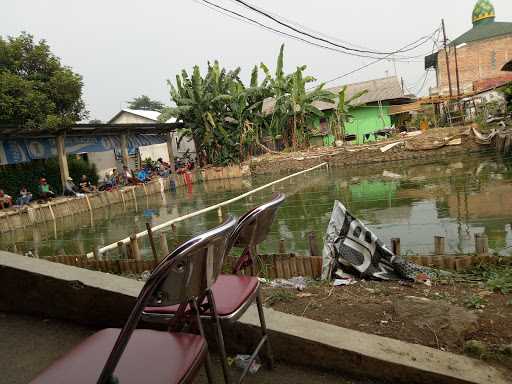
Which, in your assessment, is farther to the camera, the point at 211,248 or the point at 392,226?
the point at 392,226

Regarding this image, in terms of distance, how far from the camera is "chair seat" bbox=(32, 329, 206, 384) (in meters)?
1.01

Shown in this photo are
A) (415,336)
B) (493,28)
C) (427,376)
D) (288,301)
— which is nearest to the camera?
(427,376)

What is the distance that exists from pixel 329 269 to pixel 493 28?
1555 inches

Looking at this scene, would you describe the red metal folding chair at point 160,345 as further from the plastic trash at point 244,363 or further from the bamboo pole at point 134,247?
the bamboo pole at point 134,247

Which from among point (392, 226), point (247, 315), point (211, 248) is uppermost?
point (211, 248)

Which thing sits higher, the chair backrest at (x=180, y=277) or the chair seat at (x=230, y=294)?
the chair backrest at (x=180, y=277)

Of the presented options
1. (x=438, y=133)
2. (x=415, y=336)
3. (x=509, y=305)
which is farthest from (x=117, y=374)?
(x=438, y=133)

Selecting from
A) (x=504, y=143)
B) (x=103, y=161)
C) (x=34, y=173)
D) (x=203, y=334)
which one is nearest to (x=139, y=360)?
(x=203, y=334)

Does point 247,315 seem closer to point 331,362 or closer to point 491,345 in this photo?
point 331,362

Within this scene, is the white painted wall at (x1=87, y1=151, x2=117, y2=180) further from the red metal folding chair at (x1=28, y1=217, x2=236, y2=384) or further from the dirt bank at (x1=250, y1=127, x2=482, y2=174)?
the red metal folding chair at (x1=28, y1=217, x2=236, y2=384)

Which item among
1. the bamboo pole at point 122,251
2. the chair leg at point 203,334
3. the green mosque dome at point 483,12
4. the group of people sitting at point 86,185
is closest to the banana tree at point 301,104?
the group of people sitting at point 86,185

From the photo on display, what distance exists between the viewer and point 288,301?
267 cm

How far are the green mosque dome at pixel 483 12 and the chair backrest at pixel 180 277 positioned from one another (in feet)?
151

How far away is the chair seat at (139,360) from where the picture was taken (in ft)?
3.32
